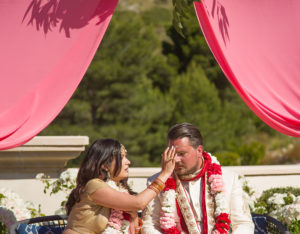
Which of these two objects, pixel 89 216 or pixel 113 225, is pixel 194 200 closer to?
pixel 113 225

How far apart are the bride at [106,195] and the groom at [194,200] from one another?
17 cm

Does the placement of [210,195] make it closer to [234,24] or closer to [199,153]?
[199,153]

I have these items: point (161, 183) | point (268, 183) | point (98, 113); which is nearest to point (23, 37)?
point (161, 183)

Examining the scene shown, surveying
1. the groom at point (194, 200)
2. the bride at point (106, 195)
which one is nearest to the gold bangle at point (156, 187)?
the bride at point (106, 195)

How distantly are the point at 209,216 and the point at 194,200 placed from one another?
0.47 ft

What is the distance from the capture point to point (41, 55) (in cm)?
396

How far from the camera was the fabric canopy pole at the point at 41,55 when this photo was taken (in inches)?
152

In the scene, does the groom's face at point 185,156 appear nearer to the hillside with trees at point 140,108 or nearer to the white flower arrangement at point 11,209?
the white flower arrangement at point 11,209

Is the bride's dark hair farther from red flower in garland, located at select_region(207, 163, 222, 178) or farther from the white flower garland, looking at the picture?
red flower in garland, located at select_region(207, 163, 222, 178)

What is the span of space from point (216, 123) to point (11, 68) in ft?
54.3

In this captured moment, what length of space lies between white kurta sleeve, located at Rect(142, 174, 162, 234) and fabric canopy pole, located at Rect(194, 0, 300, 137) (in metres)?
1.01

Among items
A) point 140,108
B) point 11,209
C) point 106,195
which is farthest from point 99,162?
point 140,108

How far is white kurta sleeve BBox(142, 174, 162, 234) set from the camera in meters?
3.69

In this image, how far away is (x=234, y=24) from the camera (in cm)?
421
